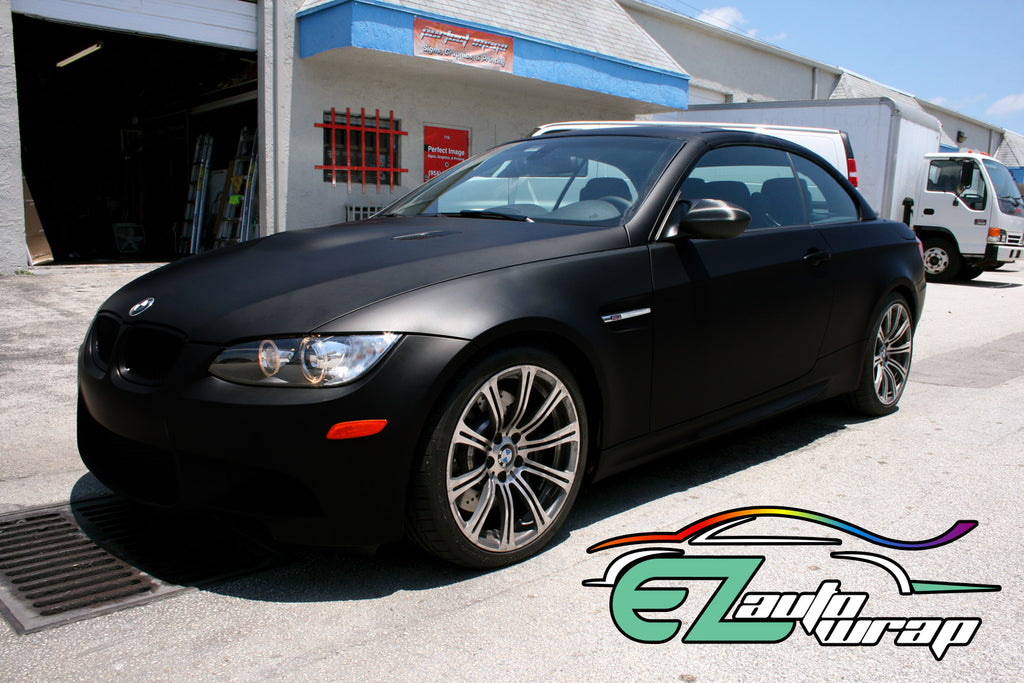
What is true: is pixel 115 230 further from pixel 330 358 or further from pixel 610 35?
pixel 330 358

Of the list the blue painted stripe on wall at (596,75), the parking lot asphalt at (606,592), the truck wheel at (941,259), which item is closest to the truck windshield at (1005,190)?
the truck wheel at (941,259)

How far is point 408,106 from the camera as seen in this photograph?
14.5 meters

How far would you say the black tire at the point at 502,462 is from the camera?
2.75 m

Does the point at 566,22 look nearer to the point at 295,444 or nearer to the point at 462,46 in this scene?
the point at 462,46

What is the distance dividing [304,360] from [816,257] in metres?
2.76

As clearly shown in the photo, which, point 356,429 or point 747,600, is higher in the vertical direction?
point 356,429

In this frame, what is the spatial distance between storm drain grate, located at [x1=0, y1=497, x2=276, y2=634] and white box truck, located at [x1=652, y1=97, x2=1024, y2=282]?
43.3 ft

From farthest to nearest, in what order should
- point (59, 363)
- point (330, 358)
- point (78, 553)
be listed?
1. point (59, 363)
2. point (78, 553)
3. point (330, 358)

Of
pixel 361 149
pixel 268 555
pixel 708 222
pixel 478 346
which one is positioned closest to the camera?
pixel 478 346

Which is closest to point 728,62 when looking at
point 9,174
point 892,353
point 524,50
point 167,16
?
point 524,50

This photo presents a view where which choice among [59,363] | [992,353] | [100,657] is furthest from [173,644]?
[992,353]

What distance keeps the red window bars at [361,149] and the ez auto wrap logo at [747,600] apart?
11330mm

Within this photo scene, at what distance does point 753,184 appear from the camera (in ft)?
14.2

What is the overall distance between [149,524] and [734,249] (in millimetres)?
2657
